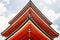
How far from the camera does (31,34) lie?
781 inches

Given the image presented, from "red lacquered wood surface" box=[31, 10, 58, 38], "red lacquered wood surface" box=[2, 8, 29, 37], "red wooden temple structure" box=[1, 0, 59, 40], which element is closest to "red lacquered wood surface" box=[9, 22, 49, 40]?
"red wooden temple structure" box=[1, 0, 59, 40]

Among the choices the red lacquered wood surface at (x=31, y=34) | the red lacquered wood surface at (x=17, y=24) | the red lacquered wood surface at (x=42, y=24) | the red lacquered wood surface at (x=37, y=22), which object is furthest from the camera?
the red lacquered wood surface at (x=17, y=24)

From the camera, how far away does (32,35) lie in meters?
20.0

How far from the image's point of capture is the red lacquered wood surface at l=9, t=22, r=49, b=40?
1845cm

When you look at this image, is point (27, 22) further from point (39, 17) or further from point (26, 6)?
point (26, 6)

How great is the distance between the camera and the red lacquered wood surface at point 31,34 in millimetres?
18453

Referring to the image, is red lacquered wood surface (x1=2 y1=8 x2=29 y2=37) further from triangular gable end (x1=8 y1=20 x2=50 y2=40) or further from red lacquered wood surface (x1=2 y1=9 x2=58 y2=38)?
triangular gable end (x1=8 y1=20 x2=50 y2=40)

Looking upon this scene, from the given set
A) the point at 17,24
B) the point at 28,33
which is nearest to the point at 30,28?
the point at 28,33

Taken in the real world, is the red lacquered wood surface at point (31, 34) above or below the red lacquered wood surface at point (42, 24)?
below

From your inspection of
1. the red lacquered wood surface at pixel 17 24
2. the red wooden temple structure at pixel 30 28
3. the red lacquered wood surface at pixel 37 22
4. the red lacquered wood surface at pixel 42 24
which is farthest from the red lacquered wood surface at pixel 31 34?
the red lacquered wood surface at pixel 17 24

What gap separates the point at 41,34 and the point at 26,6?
25.4 ft

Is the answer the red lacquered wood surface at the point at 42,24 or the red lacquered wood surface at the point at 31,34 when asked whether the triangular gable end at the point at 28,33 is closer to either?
the red lacquered wood surface at the point at 31,34

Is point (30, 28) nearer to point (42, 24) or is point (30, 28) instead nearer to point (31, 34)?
point (31, 34)

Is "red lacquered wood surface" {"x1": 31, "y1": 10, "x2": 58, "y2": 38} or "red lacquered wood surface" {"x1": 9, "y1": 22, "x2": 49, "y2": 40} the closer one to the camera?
"red lacquered wood surface" {"x1": 9, "y1": 22, "x2": 49, "y2": 40}
